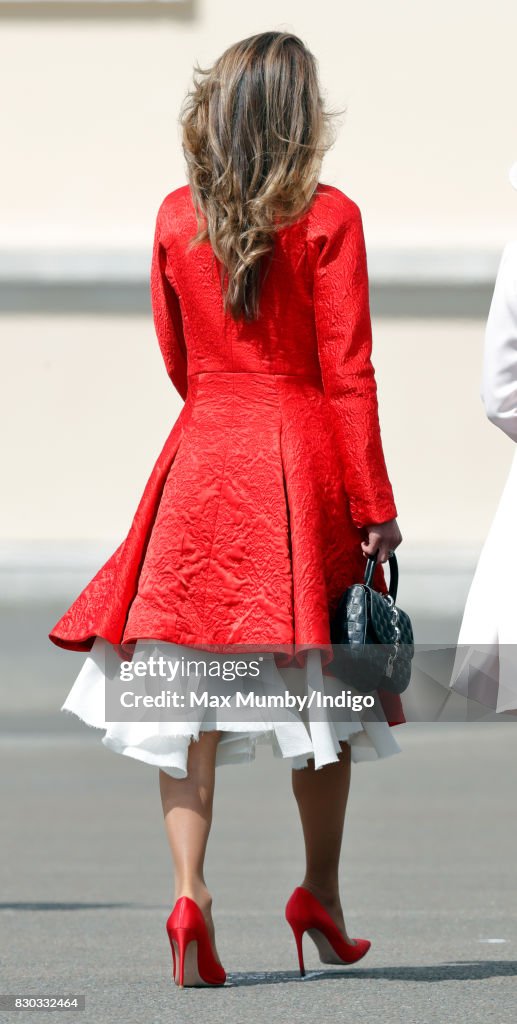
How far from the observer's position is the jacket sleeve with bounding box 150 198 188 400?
157 inches

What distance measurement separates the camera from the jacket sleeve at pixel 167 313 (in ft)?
13.1

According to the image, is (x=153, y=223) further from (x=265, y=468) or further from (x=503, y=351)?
(x=503, y=351)

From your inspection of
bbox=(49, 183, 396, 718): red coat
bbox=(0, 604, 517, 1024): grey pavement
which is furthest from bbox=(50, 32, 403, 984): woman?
bbox=(0, 604, 517, 1024): grey pavement

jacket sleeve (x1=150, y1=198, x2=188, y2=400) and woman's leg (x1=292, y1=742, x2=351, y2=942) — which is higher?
jacket sleeve (x1=150, y1=198, x2=188, y2=400)

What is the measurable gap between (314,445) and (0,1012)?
4.34 feet

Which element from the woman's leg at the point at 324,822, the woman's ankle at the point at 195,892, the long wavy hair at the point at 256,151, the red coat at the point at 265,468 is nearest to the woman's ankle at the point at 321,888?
the woman's leg at the point at 324,822

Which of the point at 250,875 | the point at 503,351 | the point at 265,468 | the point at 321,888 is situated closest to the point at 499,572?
the point at 503,351

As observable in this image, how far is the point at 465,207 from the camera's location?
9.62 metres

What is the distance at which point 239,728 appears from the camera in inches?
147

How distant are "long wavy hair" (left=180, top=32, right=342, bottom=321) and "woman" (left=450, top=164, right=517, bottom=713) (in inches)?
17.9

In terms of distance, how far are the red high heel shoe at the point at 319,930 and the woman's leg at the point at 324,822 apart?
26 millimetres

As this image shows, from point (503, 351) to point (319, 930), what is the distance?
1304mm

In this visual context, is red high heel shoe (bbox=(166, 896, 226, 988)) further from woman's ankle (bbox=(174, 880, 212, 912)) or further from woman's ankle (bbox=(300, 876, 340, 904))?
woman's ankle (bbox=(300, 876, 340, 904))

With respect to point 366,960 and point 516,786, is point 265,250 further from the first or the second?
point 516,786
